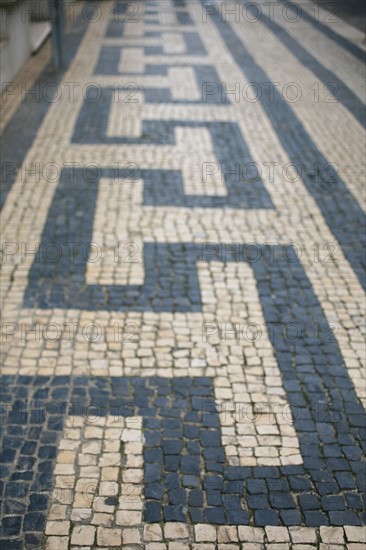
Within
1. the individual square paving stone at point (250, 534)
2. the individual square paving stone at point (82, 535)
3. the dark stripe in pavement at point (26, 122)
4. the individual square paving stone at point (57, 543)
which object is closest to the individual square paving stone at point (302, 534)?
the individual square paving stone at point (250, 534)

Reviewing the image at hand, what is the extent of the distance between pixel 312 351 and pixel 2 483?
10.3 feet

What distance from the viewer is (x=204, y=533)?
3.96 meters

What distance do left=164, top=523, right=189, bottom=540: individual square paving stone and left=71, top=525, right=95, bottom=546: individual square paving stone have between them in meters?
0.53

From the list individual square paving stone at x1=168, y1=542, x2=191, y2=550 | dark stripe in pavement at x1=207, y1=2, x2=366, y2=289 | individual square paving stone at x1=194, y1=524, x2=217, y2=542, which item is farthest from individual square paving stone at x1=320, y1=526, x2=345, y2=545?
dark stripe in pavement at x1=207, y1=2, x2=366, y2=289

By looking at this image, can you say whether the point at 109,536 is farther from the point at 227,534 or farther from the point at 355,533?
the point at 355,533

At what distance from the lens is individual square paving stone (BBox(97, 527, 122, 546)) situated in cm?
387

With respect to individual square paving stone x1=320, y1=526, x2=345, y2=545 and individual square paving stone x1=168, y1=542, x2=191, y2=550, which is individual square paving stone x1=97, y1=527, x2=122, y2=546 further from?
individual square paving stone x1=320, y1=526, x2=345, y2=545

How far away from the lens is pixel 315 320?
594 centimetres

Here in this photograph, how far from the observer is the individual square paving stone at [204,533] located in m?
3.92

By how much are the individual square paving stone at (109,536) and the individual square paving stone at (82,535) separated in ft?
0.16

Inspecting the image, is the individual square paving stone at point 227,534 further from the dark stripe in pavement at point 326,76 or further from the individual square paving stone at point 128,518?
the dark stripe in pavement at point 326,76

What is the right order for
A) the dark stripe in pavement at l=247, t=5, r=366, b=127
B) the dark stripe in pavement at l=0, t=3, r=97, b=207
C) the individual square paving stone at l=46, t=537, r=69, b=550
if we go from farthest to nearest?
the dark stripe in pavement at l=247, t=5, r=366, b=127 < the dark stripe in pavement at l=0, t=3, r=97, b=207 < the individual square paving stone at l=46, t=537, r=69, b=550

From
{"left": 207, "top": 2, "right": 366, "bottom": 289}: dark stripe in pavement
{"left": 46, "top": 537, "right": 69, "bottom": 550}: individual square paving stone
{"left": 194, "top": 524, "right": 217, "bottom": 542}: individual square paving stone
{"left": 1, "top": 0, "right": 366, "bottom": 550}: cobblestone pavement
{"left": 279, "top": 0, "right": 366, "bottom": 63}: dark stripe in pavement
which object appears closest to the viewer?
{"left": 46, "top": 537, "right": 69, "bottom": 550}: individual square paving stone

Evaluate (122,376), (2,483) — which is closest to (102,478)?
(2,483)
